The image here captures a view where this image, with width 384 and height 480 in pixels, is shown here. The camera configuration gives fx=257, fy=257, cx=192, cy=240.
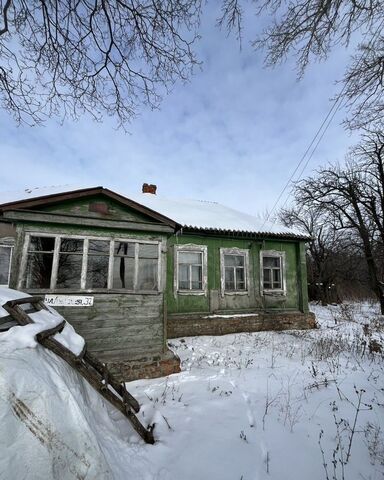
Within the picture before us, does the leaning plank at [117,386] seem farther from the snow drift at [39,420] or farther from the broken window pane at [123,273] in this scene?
the broken window pane at [123,273]

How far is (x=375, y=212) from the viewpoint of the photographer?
16.2 metres

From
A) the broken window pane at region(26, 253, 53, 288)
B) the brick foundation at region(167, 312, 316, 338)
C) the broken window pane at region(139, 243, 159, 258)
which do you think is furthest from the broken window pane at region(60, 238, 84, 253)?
the brick foundation at region(167, 312, 316, 338)

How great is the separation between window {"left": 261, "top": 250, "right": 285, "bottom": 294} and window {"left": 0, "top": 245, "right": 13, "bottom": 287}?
975cm

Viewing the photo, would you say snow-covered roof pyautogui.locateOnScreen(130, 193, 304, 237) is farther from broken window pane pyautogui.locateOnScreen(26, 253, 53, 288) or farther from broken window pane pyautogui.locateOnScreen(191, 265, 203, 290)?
broken window pane pyautogui.locateOnScreen(26, 253, 53, 288)

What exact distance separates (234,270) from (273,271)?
2063 millimetres

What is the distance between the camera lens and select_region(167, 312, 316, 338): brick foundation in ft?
30.9

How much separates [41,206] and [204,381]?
5.36m

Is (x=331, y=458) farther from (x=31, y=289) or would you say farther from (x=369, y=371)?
(x=31, y=289)

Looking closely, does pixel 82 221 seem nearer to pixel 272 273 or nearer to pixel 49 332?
pixel 49 332

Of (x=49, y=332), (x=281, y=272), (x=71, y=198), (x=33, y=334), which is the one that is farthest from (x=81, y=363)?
(x=281, y=272)

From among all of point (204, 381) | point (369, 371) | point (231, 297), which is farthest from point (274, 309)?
point (204, 381)

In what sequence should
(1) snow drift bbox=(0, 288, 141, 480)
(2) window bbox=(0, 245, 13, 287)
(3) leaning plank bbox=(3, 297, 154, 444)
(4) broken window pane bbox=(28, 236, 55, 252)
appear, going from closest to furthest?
(1) snow drift bbox=(0, 288, 141, 480)
(3) leaning plank bbox=(3, 297, 154, 444)
(4) broken window pane bbox=(28, 236, 55, 252)
(2) window bbox=(0, 245, 13, 287)

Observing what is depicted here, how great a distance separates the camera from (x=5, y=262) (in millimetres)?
8781

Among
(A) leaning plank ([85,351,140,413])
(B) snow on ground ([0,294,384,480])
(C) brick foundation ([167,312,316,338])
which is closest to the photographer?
(B) snow on ground ([0,294,384,480])
